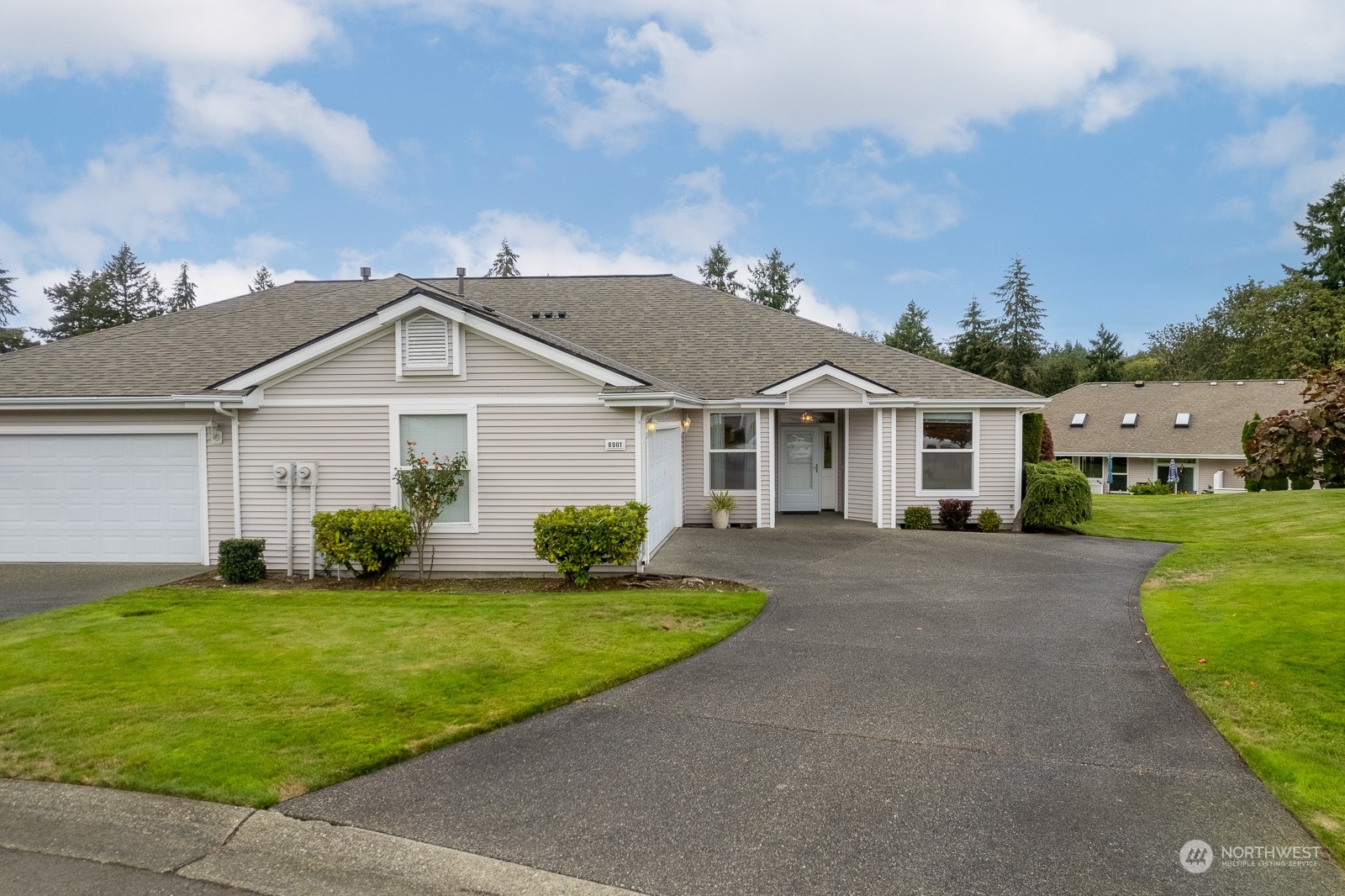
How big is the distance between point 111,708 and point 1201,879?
6.89m

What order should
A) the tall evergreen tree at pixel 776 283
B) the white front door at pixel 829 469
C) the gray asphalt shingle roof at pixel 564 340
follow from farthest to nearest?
→ the tall evergreen tree at pixel 776 283 < the white front door at pixel 829 469 < the gray asphalt shingle roof at pixel 564 340

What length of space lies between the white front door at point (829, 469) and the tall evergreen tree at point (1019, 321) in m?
33.7

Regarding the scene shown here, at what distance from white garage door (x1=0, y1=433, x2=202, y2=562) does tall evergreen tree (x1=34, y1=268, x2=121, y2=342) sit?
166 ft

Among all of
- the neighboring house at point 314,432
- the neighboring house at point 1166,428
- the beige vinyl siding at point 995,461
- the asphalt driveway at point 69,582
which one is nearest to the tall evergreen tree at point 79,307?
the neighboring house at point 314,432

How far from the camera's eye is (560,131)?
23.2 meters

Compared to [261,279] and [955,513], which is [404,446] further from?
[261,279]

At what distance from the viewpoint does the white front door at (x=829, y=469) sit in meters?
16.8

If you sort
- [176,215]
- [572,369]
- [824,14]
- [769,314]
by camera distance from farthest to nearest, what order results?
[176,215]
[769,314]
[824,14]
[572,369]

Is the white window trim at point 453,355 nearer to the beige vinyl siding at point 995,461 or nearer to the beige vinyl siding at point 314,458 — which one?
the beige vinyl siding at point 314,458

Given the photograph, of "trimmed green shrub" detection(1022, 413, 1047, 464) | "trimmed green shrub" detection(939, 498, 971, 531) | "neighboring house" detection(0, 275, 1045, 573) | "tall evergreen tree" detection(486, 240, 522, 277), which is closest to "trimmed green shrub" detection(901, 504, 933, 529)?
"trimmed green shrub" detection(939, 498, 971, 531)

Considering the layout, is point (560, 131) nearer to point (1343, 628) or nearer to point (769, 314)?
point (769, 314)

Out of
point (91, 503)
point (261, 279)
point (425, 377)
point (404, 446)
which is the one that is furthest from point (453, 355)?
point (261, 279)

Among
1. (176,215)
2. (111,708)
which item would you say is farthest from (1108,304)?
(111,708)

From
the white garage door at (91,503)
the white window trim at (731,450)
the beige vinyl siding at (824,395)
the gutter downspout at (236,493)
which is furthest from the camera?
the white window trim at (731,450)
